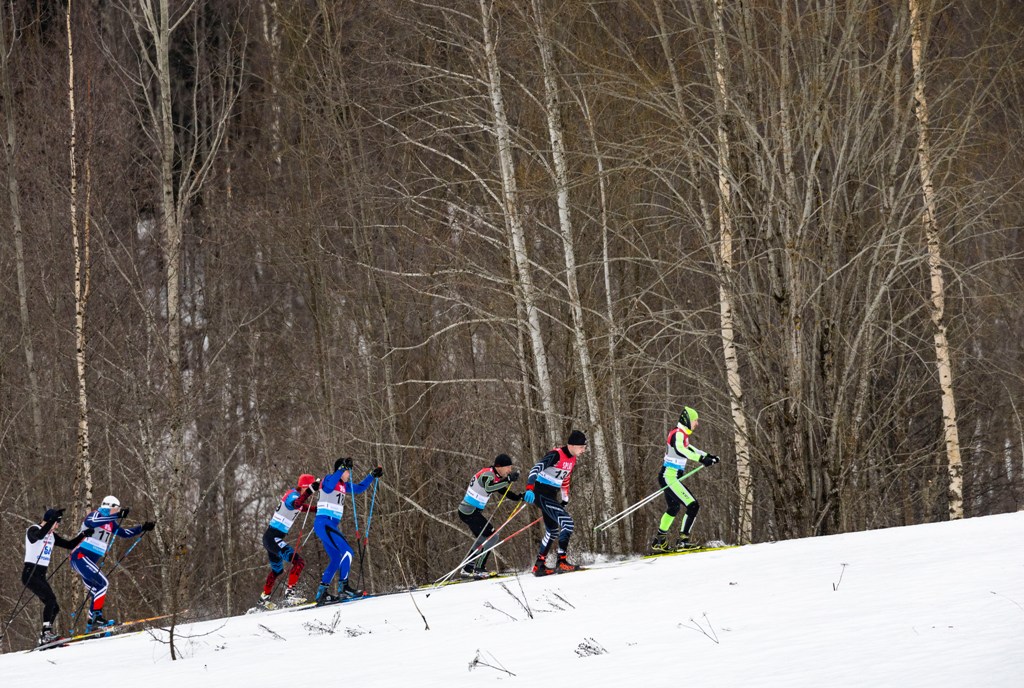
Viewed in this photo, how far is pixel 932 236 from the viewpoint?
1427cm

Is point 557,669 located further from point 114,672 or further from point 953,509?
point 953,509

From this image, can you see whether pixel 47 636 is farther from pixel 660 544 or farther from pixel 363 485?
Answer: pixel 660 544

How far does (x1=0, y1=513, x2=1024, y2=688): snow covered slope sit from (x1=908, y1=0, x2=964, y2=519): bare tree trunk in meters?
2.87

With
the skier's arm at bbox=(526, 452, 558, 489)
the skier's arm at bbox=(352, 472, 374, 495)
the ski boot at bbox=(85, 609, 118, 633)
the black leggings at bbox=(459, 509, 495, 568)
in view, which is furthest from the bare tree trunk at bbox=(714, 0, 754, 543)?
the ski boot at bbox=(85, 609, 118, 633)

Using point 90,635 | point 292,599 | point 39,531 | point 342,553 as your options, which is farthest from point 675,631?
point 39,531

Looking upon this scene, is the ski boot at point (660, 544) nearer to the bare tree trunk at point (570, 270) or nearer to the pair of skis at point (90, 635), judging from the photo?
the bare tree trunk at point (570, 270)

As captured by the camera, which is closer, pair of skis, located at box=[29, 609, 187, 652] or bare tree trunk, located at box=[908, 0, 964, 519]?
pair of skis, located at box=[29, 609, 187, 652]

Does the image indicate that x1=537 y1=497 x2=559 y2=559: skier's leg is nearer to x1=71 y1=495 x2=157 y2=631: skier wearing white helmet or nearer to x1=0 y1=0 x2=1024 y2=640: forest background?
x1=0 y1=0 x2=1024 y2=640: forest background

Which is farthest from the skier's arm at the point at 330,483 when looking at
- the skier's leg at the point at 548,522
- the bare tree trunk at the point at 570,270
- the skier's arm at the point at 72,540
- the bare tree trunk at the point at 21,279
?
the bare tree trunk at the point at 21,279

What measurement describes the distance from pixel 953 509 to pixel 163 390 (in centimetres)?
1550

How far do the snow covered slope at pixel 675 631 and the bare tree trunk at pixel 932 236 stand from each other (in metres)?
2.87

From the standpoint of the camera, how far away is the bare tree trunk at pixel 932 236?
46.9ft

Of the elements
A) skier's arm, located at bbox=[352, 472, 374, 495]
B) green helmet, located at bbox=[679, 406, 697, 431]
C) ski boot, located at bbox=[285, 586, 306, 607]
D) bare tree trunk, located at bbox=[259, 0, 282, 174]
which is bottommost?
ski boot, located at bbox=[285, 586, 306, 607]

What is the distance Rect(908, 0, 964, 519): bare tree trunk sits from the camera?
14.3 meters
